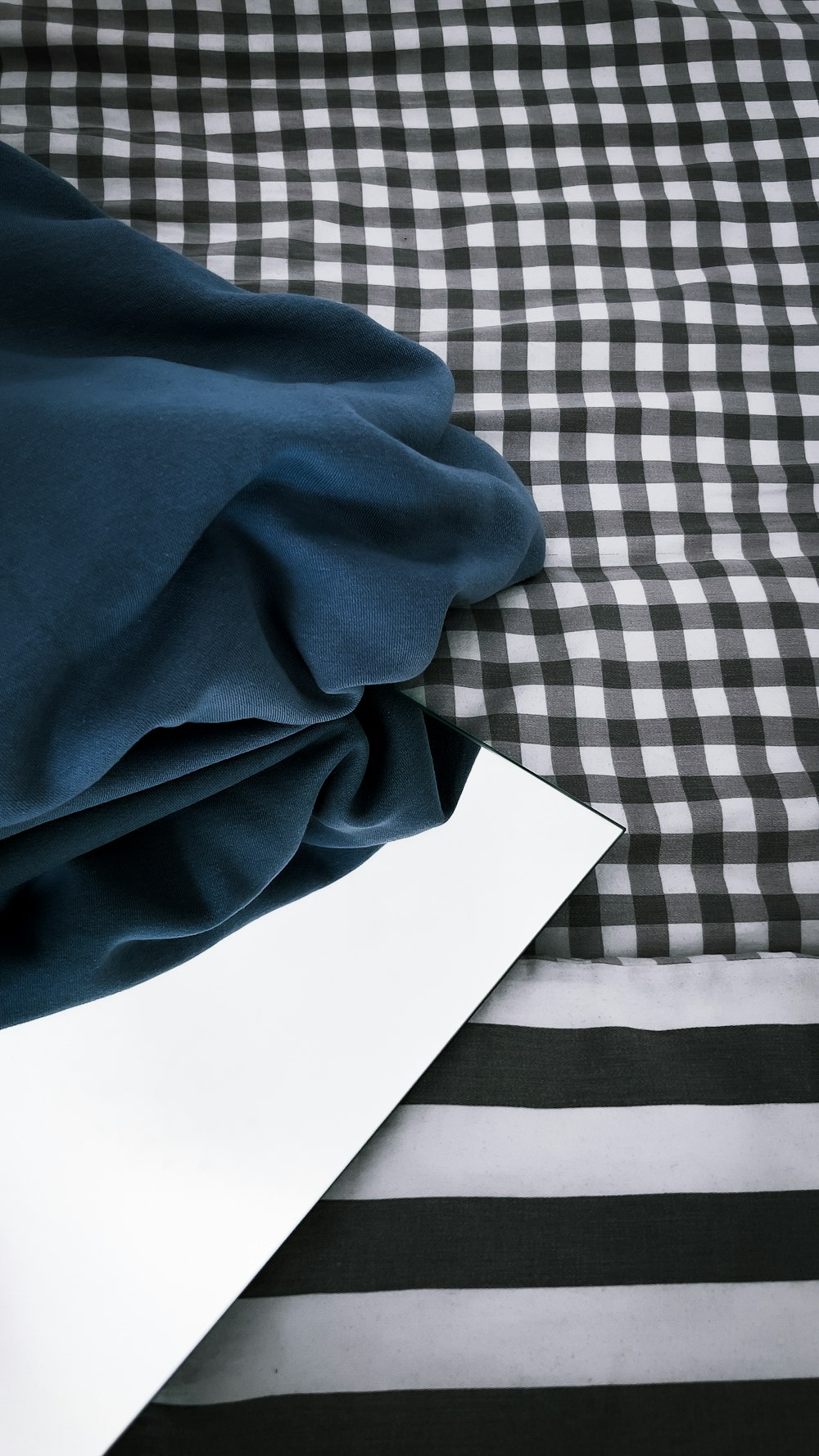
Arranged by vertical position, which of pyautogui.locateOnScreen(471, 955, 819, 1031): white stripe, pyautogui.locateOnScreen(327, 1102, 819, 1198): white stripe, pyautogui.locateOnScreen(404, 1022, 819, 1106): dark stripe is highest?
pyautogui.locateOnScreen(471, 955, 819, 1031): white stripe

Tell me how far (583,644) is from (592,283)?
36cm

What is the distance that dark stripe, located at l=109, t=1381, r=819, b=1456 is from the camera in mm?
531

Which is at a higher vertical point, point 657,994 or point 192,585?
point 192,585

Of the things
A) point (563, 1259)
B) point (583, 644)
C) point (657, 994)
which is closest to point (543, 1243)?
point (563, 1259)

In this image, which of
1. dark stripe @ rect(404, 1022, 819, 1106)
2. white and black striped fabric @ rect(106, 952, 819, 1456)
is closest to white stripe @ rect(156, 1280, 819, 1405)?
white and black striped fabric @ rect(106, 952, 819, 1456)

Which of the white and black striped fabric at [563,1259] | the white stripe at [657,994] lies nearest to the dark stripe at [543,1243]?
the white and black striped fabric at [563,1259]

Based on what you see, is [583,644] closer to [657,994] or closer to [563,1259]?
[657,994]

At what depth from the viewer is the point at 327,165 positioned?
3.05 ft

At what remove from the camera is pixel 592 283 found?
0.90 metres

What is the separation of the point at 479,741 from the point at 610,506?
0.82ft

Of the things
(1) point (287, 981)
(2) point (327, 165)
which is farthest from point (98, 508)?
(2) point (327, 165)

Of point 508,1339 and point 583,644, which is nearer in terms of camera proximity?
point 508,1339

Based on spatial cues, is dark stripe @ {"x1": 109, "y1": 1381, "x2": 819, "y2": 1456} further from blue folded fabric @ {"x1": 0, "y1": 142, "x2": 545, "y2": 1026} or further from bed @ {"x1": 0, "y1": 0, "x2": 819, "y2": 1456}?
blue folded fabric @ {"x1": 0, "y1": 142, "x2": 545, "y2": 1026}

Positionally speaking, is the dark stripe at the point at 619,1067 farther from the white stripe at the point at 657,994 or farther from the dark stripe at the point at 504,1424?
the dark stripe at the point at 504,1424
